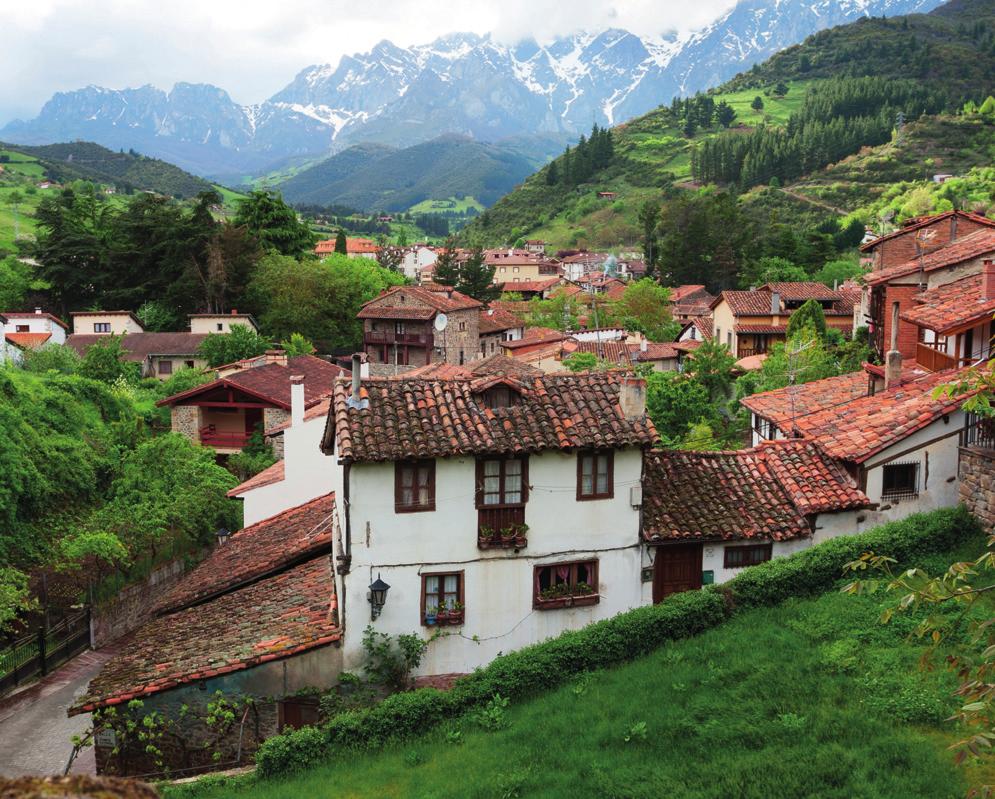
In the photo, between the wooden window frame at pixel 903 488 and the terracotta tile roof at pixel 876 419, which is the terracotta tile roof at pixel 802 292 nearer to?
the terracotta tile roof at pixel 876 419

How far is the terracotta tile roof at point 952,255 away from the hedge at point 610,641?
13317 millimetres

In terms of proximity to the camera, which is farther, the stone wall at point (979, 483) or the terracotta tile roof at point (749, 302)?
the terracotta tile roof at point (749, 302)

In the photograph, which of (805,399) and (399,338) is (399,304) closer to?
(399,338)

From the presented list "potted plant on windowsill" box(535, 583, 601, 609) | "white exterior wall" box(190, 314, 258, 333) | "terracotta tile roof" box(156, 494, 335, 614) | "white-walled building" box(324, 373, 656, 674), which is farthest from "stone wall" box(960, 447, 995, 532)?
"white exterior wall" box(190, 314, 258, 333)

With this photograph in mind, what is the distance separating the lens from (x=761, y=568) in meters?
17.5

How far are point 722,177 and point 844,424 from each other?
5485 inches

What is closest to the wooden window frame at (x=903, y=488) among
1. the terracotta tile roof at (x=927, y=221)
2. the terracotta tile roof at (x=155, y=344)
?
the terracotta tile roof at (x=927, y=221)

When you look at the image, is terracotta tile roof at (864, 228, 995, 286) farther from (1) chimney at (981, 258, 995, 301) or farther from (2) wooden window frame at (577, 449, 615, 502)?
(2) wooden window frame at (577, 449, 615, 502)

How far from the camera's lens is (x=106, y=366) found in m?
50.7

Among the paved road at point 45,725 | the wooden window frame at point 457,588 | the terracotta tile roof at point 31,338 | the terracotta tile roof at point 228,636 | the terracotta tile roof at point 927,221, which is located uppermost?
the terracotta tile roof at point 927,221

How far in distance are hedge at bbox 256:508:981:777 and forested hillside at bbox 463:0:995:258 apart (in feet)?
330

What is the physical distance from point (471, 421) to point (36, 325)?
52035mm

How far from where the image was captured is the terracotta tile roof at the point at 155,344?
56281 mm

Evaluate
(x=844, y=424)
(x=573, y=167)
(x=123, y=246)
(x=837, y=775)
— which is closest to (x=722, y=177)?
(x=573, y=167)
